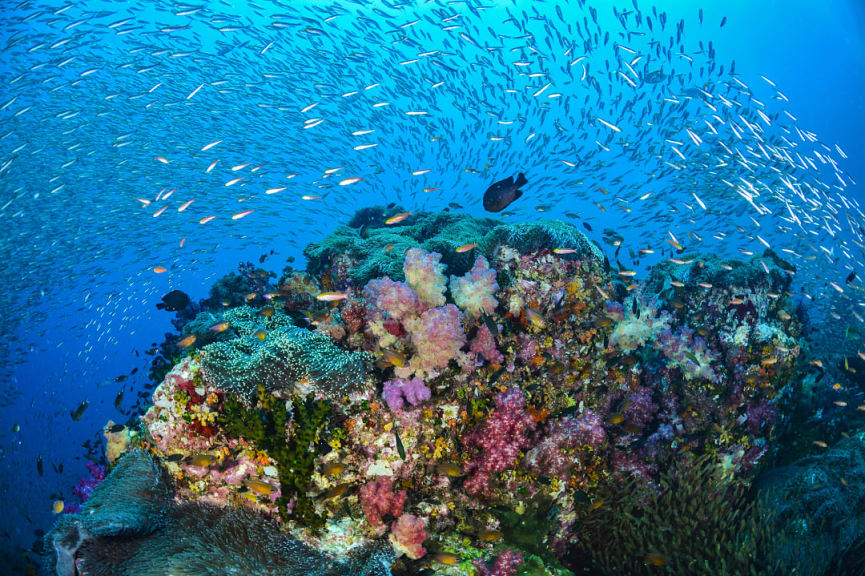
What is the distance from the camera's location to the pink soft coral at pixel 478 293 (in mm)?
5332

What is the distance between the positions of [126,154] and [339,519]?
29918 millimetres

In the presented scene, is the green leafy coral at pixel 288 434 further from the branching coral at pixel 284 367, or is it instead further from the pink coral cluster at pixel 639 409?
the pink coral cluster at pixel 639 409

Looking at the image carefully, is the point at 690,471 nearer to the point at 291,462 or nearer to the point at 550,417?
the point at 550,417

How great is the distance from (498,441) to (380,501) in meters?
1.46

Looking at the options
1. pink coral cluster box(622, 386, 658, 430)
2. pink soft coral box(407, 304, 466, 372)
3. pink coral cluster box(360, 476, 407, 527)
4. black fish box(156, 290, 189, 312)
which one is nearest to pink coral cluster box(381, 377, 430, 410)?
pink soft coral box(407, 304, 466, 372)

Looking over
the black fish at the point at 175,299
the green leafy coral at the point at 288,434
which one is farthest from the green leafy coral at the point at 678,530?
the black fish at the point at 175,299

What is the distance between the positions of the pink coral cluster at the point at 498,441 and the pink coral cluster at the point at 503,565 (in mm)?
624

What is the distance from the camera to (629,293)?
7188 millimetres

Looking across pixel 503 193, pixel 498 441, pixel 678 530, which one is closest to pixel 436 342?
pixel 498 441

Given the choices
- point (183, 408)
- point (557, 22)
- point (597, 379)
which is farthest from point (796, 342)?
point (557, 22)

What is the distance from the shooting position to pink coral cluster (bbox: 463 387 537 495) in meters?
4.34

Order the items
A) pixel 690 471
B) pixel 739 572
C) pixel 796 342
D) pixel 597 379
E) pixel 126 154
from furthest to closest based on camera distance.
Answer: pixel 126 154
pixel 796 342
pixel 597 379
pixel 690 471
pixel 739 572

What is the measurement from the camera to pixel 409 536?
3.84m

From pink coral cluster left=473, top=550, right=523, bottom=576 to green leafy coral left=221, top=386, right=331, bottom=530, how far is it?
65.9 inches
